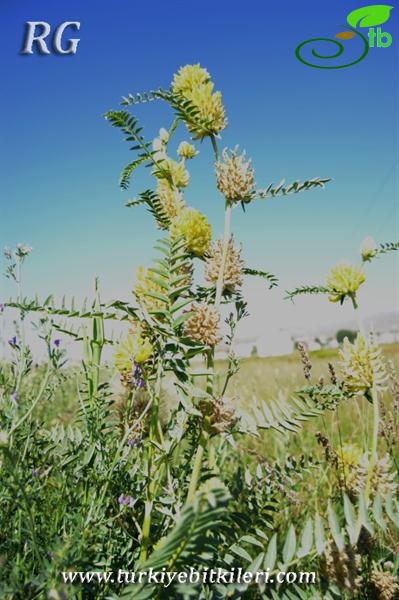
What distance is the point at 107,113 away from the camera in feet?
3.20

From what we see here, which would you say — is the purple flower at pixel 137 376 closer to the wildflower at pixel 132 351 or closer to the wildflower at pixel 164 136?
the wildflower at pixel 132 351

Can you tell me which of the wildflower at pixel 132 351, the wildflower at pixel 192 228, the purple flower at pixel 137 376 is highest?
the wildflower at pixel 192 228

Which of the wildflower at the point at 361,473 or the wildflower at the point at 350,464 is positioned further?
the wildflower at the point at 350,464

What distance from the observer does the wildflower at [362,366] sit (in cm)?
93


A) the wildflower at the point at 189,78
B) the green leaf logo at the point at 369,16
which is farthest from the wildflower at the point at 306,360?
the green leaf logo at the point at 369,16

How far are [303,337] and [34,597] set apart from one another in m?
1.14

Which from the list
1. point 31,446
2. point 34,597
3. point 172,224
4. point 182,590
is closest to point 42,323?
point 31,446

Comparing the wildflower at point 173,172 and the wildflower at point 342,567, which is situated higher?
the wildflower at point 173,172

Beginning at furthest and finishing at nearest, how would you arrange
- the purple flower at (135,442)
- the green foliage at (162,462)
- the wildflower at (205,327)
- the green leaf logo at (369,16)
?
the green leaf logo at (369,16) → the purple flower at (135,442) → the wildflower at (205,327) → the green foliage at (162,462)

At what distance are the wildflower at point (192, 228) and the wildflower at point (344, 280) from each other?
26 cm

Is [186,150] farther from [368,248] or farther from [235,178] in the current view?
[368,248]

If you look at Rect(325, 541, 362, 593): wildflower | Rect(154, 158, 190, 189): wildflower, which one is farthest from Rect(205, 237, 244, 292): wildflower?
Rect(325, 541, 362, 593): wildflower

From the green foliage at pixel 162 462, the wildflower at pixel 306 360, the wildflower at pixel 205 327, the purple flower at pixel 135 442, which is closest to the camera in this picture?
the green foliage at pixel 162 462

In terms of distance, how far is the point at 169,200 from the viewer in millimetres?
1093
